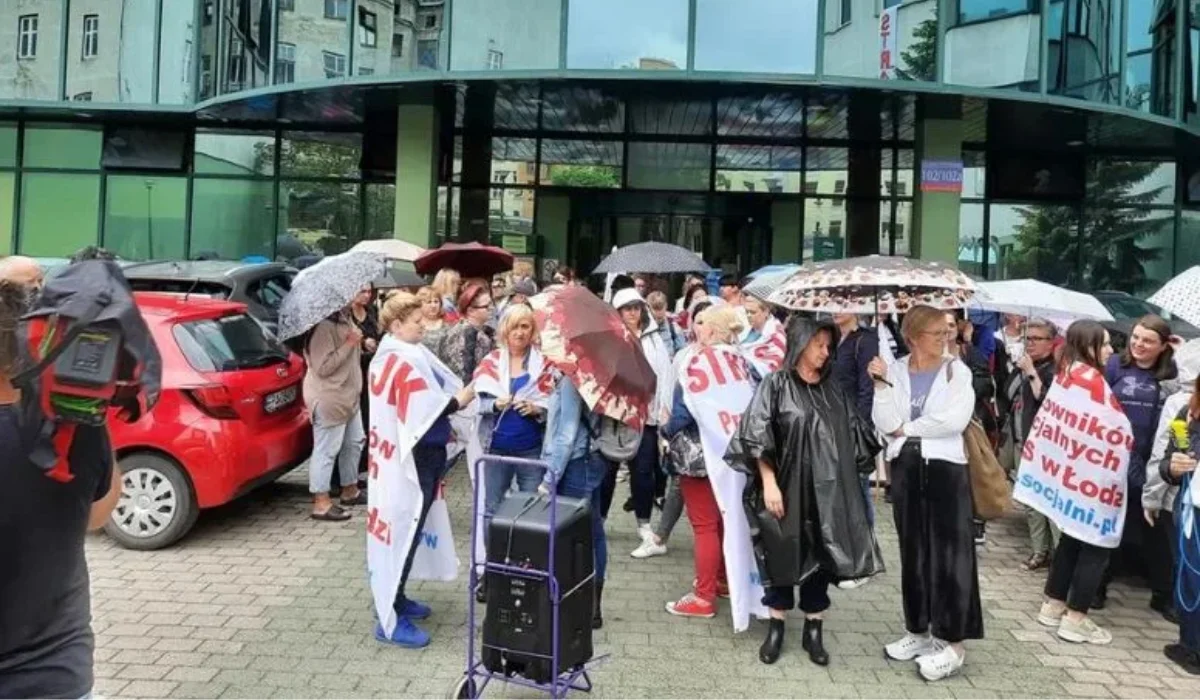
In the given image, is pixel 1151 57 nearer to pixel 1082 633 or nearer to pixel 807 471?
pixel 1082 633

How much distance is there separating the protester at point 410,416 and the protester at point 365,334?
2619mm

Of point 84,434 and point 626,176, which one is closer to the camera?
point 84,434

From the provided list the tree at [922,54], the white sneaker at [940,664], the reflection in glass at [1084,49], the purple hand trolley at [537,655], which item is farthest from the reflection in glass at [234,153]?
the white sneaker at [940,664]

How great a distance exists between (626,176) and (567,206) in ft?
4.01

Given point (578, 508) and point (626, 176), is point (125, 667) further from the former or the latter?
point (626, 176)

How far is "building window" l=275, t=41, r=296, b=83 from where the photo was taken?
13.5m

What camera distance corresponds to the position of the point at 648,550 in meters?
6.31

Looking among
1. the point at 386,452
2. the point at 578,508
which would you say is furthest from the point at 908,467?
the point at 386,452

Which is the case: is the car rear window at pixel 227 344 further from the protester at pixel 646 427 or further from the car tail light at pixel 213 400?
the protester at pixel 646 427

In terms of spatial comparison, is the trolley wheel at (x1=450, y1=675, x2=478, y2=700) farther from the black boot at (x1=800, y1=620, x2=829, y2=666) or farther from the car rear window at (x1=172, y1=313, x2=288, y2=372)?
the car rear window at (x1=172, y1=313, x2=288, y2=372)

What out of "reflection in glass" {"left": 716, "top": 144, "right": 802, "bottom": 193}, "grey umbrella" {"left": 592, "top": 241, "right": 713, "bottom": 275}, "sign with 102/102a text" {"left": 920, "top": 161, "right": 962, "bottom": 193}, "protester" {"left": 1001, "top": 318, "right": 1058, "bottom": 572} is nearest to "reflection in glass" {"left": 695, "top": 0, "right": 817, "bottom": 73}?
"sign with 102/102a text" {"left": 920, "top": 161, "right": 962, "bottom": 193}

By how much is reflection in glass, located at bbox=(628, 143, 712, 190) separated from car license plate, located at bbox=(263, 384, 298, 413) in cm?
1082

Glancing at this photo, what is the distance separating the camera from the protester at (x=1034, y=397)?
6.28 meters

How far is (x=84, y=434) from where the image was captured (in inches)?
83.0
